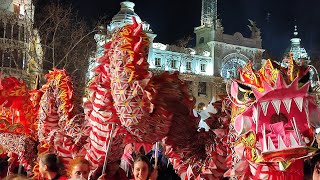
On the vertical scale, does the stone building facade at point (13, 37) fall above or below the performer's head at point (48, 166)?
above

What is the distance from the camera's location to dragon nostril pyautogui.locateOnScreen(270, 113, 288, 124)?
130 inches

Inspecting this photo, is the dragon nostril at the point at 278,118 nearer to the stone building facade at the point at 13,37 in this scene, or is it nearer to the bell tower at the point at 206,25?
the stone building facade at the point at 13,37

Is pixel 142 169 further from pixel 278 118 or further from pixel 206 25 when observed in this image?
pixel 206 25

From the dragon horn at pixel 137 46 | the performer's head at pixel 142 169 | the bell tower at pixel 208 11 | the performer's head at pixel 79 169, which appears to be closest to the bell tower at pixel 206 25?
the bell tower at pixel 208 11

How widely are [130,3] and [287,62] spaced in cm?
3624

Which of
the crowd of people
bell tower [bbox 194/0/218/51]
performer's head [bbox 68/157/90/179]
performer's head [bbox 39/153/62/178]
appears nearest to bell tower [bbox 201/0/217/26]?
bell tower [bbox 194/0/218/51]

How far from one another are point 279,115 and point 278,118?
0.10 feet

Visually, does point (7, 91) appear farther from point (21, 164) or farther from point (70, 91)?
point (70, 91)

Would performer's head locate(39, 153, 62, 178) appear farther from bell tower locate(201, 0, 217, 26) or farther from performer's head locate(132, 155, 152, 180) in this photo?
bell tower locate(201, 0, 217, 26)

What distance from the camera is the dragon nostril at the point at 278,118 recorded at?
3.31 metres

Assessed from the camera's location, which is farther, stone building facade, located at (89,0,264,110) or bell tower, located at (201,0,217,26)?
bell tower, located at (201,0,217,26)

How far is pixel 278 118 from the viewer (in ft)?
11.0

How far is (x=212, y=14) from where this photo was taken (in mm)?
48406

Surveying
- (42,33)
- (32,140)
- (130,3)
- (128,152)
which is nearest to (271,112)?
(128,152)
